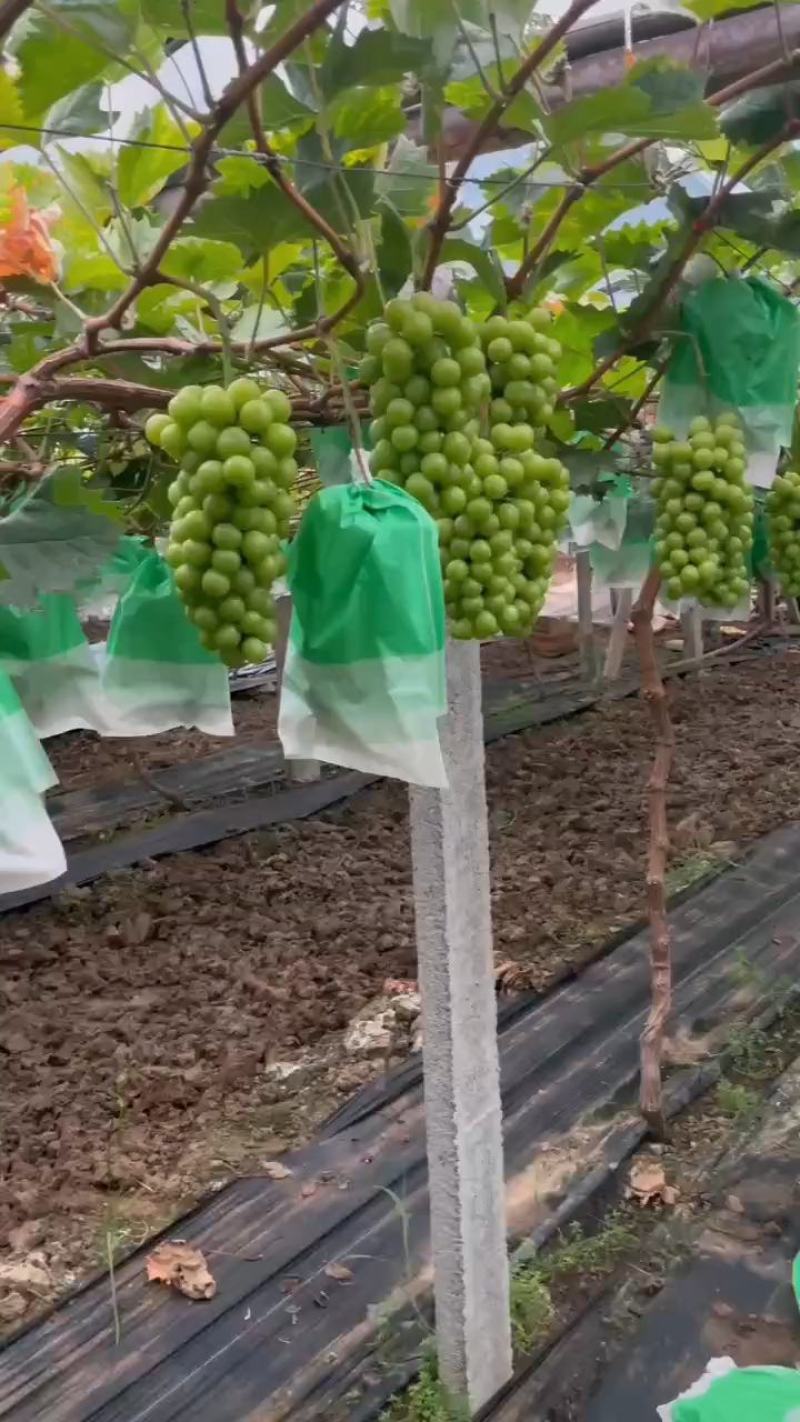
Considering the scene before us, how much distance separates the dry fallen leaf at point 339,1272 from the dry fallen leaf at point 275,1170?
0.29 metres

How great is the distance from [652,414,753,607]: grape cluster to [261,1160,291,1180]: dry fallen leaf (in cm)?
138

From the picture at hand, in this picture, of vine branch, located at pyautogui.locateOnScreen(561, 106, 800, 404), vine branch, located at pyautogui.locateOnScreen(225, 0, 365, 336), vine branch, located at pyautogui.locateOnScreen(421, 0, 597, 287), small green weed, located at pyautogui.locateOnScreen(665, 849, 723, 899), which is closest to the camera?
vine branch, located at pyautogui.locateOnScreen(225, 0, 365, 336)

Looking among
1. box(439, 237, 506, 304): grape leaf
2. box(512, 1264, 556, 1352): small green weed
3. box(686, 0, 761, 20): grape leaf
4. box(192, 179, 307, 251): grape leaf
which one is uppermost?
box(686, 0, 761, 20): grape leaf

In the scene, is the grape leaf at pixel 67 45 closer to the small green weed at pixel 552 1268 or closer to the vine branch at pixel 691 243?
the vine branch at pixel 691 243

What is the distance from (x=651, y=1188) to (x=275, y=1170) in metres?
0.68

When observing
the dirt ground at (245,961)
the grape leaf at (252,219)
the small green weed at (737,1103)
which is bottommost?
the dirt ground at (245,961)

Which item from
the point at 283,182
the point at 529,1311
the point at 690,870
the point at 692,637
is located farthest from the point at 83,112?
the point at 692,637

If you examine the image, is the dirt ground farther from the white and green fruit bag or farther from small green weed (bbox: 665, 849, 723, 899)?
the white and green fruit bag

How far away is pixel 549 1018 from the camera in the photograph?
258cm

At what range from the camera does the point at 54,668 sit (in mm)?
2172

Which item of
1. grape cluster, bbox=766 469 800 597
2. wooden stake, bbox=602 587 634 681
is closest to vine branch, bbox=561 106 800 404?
grape cluster, bbox=766 469 800 597

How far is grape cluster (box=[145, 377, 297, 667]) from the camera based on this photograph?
797mm

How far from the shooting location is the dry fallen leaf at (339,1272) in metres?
1.78

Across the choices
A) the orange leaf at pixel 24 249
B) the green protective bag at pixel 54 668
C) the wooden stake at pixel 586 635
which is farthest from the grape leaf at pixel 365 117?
the wooden stake at pixel 586 635
